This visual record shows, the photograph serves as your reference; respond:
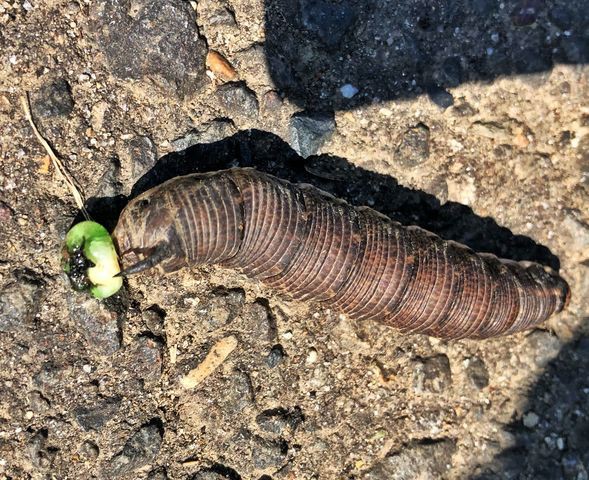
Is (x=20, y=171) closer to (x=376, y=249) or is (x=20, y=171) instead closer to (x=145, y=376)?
(x=145, y=376)

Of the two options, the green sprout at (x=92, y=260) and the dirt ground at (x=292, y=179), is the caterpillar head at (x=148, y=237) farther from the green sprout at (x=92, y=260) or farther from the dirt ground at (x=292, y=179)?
the dirt ground at (x=292, y=179)

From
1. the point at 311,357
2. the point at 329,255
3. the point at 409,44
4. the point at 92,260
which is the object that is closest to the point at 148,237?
the point at 92,260

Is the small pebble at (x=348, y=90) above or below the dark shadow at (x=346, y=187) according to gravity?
above

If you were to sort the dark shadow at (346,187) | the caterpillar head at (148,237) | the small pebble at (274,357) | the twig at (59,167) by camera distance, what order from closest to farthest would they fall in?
the caterpillar head at (148,237), the twig at (59,167), the dark shadow at (346,187), the small pebble at (274,357)

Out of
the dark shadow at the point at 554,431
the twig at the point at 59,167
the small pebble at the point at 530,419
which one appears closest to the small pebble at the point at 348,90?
the twig at the point at 59,167

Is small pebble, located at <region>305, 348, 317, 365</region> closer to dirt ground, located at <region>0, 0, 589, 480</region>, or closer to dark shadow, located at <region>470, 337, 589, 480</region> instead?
dirt ground, located at <region>0, 0, 589, 480</region>

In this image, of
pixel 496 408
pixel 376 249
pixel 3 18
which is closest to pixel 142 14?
pixel 3 18

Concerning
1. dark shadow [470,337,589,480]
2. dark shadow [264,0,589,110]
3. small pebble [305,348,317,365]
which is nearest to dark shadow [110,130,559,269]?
dark shadow [264,0,589,110]
